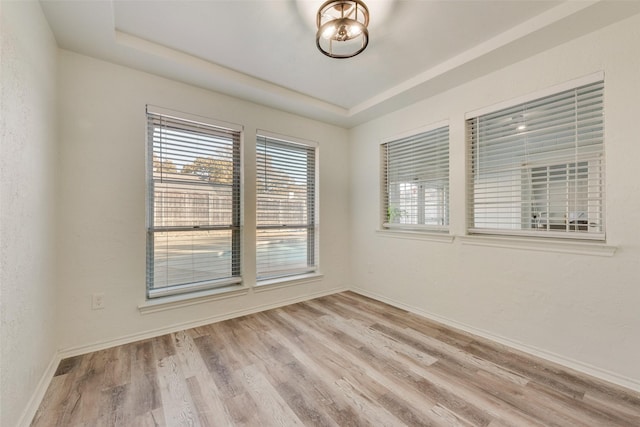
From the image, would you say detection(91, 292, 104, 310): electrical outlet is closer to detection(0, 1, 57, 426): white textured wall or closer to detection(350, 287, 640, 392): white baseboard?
detection(0, 1, 57, 426): white textured wall

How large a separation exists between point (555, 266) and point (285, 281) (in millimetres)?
2696

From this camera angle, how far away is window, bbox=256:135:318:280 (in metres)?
3.30

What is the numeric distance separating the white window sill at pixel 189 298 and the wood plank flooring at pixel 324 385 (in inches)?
11.4

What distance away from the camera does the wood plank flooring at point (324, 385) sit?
5.11ft

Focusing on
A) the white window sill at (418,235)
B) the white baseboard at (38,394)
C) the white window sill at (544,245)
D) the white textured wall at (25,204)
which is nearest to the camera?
the white textured wall at (25,204)

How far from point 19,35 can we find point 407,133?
3.25 metres

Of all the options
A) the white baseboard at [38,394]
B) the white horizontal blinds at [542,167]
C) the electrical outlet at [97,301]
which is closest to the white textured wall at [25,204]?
the white baseboard at [38,394]

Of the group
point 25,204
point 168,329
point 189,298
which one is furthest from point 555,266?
point 25,204

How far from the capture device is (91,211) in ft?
7.43

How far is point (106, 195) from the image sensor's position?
2.33 meters

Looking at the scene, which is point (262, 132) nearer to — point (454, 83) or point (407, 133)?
point (407, 133)

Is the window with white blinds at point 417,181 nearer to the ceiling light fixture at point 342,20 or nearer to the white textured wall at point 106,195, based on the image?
the ceiling light fixture at point 342,20

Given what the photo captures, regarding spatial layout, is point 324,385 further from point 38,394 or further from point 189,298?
point 38,394

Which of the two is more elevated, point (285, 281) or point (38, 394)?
point (285, 281)
